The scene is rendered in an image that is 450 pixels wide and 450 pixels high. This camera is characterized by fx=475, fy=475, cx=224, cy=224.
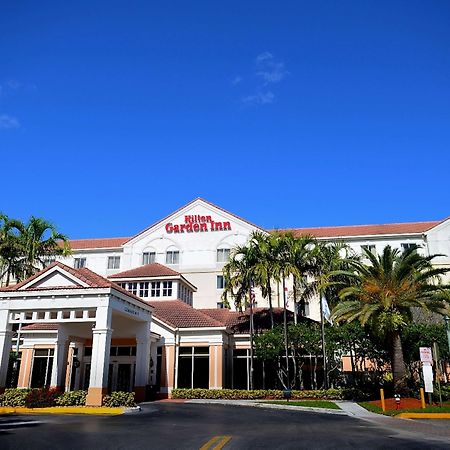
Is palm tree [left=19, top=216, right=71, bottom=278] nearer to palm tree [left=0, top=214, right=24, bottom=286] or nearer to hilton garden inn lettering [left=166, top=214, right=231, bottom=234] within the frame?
palm tree [left=0, top=214, right=24, bottom=286]

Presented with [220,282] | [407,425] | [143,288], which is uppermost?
[220,282]

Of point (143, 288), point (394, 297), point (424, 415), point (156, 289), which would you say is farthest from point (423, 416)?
point (143, 288)

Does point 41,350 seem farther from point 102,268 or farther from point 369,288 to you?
point 369,288

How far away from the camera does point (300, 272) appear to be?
3231cm

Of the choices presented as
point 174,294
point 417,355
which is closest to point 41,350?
point 174,294

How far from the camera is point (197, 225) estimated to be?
50.8 meters

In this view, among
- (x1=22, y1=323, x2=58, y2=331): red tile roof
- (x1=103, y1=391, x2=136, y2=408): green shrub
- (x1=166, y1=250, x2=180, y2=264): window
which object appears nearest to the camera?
(x1=103, y1=391, x2=136, y2=408): green shrub

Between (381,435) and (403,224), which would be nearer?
(381,435)

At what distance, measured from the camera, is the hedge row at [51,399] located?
21672 mm

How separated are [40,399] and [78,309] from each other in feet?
14.5

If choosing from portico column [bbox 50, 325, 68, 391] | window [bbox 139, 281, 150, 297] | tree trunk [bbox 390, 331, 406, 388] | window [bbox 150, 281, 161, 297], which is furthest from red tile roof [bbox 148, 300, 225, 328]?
tree trunk [bbox 390, 331, 406, 388]

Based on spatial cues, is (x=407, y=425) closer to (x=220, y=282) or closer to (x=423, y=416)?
(x=423, y=416)

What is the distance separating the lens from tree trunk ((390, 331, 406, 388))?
24.1 meters

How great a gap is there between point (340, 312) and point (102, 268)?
116ft
